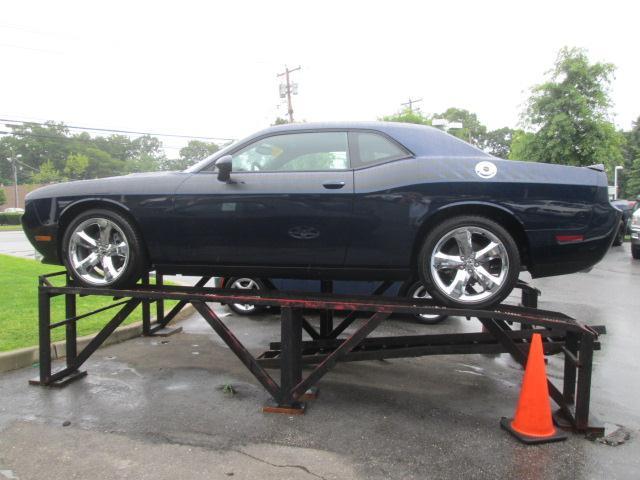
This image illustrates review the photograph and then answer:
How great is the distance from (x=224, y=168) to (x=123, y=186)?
0.96 meters

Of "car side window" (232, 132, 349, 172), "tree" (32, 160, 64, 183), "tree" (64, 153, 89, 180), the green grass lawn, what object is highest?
"tree" (64, 153, 89, 180)

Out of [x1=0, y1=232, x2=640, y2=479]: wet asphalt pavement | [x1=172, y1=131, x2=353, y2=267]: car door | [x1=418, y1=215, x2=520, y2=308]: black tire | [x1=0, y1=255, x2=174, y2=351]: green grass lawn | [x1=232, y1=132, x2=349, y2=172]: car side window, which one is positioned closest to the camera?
[x1=0, y1=232, x2=640, y2=479]: wet asphalt pavement

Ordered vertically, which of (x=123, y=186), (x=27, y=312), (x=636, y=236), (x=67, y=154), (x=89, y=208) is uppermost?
(x=67, y=154)

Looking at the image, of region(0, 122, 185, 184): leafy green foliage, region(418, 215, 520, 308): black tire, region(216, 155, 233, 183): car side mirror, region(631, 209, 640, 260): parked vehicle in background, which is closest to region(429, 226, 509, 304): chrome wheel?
region(418, 215, 520, 308): black tire

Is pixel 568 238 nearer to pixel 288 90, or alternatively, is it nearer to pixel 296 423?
pixel 296 423

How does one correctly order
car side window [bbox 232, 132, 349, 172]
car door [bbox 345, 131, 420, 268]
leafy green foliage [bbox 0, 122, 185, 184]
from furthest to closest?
leafy green foliage [bbox 0, 122, 185, 184] → car side window [bbox 232, 132, 349, 172] → car door [bbox 345, 131, 420, 268]

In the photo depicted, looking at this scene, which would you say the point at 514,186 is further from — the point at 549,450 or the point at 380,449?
the point at 380,449

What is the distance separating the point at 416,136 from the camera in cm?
390

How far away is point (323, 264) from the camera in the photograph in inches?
152

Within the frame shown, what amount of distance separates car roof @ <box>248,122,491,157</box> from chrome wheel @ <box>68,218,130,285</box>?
1450 millimetres

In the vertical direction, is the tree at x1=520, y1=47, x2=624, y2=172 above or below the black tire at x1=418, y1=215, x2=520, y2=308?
above

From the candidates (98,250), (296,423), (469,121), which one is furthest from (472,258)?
(469,121)

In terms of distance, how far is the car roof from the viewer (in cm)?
381

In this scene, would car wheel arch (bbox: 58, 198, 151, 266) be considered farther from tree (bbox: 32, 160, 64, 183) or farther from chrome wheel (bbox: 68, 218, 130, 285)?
tree (bbox: 32, 160, 64, 183)
